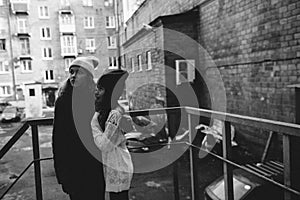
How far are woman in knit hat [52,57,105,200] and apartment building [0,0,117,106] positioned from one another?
60.2 feet

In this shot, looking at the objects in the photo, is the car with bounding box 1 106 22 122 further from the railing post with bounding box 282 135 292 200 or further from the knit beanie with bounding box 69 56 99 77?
the railing post with bounding box 282 135 292 200

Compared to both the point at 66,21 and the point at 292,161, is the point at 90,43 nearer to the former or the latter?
the point at 66,21

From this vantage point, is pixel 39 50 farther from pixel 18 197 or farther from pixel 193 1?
pixel 18 197

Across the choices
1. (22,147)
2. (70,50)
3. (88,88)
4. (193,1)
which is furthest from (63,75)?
(88,88)

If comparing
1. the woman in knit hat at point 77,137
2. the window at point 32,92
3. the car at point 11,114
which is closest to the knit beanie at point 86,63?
the woman in knit hat at point 77,137

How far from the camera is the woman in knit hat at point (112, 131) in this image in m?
1.51

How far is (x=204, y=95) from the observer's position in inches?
231

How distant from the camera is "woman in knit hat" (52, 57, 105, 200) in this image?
150cm

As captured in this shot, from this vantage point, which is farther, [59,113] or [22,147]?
[22,147]

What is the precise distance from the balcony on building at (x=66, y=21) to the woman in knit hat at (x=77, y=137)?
20194mm

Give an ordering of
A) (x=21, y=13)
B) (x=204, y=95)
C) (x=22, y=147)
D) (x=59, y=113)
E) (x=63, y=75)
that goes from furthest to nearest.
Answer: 1. (x=63, y=75)
2. (x=21, y=13)
3. (x=22, y=147)
4. (x=204, y=95)
5. (x=59, y=113)

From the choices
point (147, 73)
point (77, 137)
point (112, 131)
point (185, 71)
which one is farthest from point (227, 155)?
point (147, 73)

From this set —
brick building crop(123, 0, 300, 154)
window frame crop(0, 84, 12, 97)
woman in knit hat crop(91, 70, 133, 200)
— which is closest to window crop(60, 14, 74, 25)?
window frame crop(0, 84, 12, 97)

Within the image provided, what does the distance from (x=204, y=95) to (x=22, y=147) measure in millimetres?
5385
